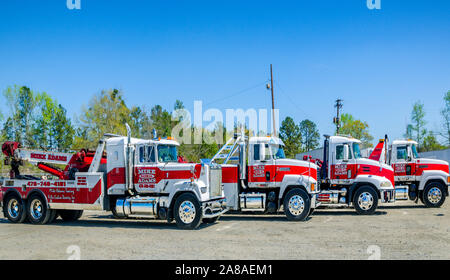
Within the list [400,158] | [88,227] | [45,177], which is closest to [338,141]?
[400,158]

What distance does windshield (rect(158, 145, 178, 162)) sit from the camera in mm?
13445

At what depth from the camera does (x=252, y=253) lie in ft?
28.0

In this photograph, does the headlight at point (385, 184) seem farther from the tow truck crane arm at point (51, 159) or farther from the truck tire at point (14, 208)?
the truck tire at point (14, 208)

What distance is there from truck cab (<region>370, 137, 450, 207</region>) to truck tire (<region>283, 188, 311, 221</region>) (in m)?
5.53

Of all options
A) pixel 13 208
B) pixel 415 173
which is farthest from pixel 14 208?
pixel 415 173

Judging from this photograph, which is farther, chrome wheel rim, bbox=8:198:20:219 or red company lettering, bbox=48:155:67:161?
chrome wheel rim, bbox=8:198:20:219

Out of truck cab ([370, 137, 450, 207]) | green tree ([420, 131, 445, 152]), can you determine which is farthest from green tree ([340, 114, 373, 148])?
truck cab ([370, 137, 450, 207])

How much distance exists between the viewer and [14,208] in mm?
14984

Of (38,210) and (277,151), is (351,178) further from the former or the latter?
(38,210)

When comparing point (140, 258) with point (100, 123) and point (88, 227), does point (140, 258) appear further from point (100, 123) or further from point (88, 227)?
point (100, 123)

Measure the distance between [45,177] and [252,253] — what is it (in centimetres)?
1013

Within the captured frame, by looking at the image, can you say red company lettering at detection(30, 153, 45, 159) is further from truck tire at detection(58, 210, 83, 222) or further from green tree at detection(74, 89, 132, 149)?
green tree at detection(74, 89, 132, 149)

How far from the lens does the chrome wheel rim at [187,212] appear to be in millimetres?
12264
